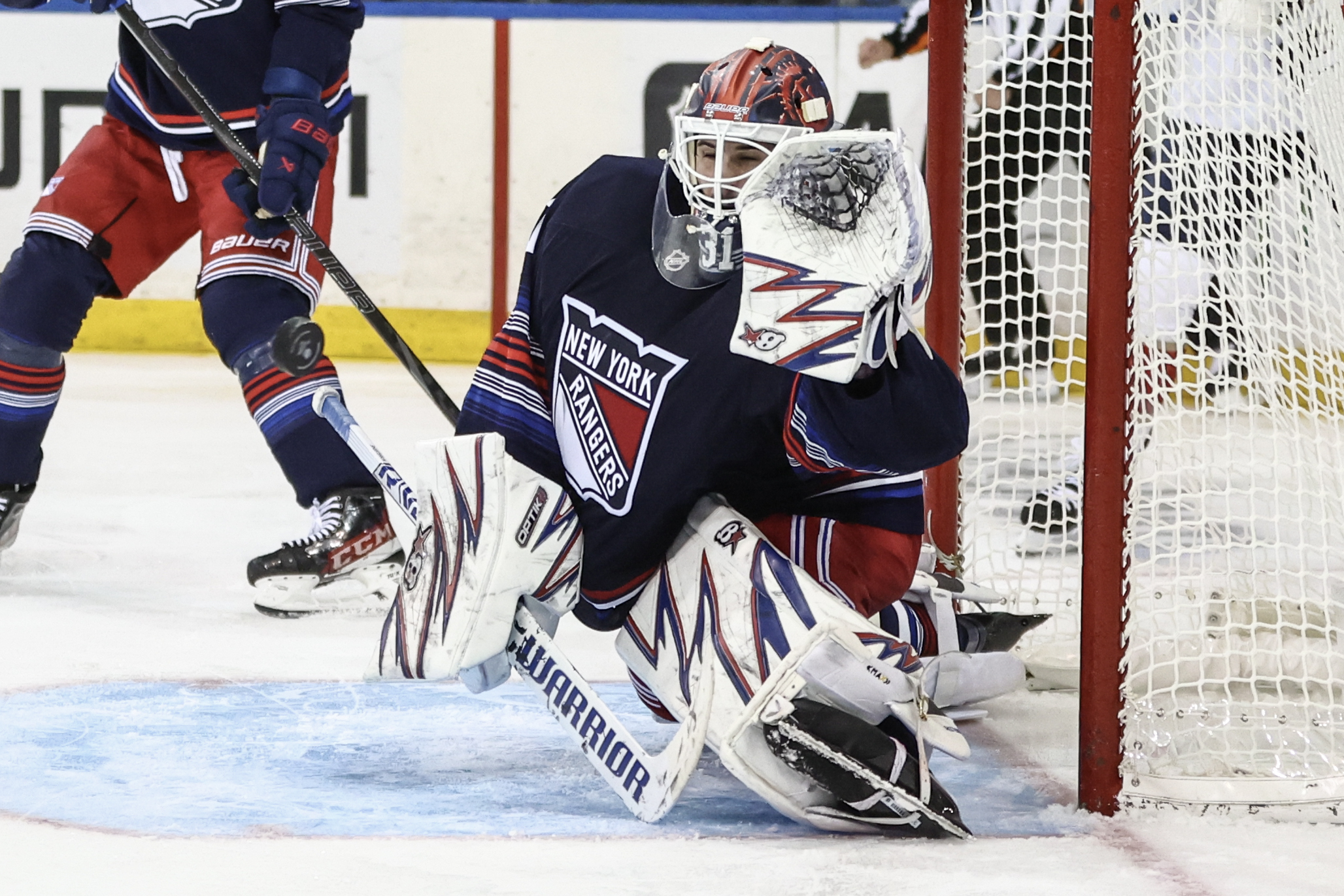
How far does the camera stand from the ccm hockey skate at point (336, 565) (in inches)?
104

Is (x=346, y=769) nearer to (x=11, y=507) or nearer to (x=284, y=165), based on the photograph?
(x=284, y=165)

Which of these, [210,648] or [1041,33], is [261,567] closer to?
[210,648]

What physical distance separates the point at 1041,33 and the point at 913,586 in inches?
43.1

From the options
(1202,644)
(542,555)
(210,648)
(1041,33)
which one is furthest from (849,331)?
(1041,33)

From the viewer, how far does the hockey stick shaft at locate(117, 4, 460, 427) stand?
271 cm

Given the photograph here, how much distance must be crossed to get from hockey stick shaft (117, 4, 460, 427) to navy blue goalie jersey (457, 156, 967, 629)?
0.90 m

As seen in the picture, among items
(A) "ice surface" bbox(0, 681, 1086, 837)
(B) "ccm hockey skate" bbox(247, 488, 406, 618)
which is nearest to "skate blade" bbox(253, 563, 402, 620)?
(B) "ccm hockey skate" bbox(247, 488, 406, 618)

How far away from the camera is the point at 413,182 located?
244 inches

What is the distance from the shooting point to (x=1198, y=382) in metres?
1.92

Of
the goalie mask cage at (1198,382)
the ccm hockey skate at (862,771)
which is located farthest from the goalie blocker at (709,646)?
the goalie mask cage at (1198,382)

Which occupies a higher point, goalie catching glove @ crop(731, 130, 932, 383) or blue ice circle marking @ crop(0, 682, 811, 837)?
goalie catching glove @ crop(731, 130, 932, 383)

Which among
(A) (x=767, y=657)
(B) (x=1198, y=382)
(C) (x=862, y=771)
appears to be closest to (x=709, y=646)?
(A) (x=767, y=657)

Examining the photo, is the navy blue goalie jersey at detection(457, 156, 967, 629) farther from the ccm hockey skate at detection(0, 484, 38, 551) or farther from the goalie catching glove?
the ccm hockey skate at detection(0, 484, 38, 551)

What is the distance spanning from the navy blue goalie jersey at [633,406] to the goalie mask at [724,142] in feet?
0.11
